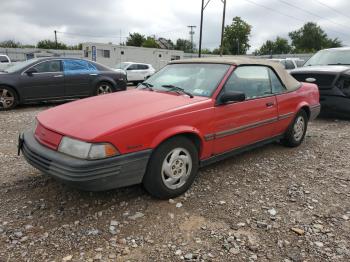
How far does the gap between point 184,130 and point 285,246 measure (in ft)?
4.71

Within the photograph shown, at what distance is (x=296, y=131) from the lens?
5.56 m

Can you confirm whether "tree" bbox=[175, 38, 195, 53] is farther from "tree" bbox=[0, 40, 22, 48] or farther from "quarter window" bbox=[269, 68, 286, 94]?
"quarter window" bbox=[269, 68, 286, 94]

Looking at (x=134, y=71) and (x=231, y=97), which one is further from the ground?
(x=231, y=97)

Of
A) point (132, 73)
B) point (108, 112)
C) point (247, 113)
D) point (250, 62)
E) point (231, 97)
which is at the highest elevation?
point (250, 62)

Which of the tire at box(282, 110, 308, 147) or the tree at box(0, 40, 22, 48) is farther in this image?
the tree at box(0, 40, 22, 48)

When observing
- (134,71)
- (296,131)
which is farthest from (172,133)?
(134,71)

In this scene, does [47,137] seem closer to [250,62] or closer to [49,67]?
[250,62]

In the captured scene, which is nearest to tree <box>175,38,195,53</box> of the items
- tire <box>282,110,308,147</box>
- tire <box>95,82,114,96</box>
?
tire <box>95,82,114,96</box>

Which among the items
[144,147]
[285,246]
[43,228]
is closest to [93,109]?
[144,147]

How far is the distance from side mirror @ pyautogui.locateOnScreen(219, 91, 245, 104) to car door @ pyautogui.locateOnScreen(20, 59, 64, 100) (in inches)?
261

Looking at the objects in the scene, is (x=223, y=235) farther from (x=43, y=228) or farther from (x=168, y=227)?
(x=43, y=228)

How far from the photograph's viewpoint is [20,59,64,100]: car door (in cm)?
900

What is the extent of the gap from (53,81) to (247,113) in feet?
21.6

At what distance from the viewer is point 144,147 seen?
10.6 feet
